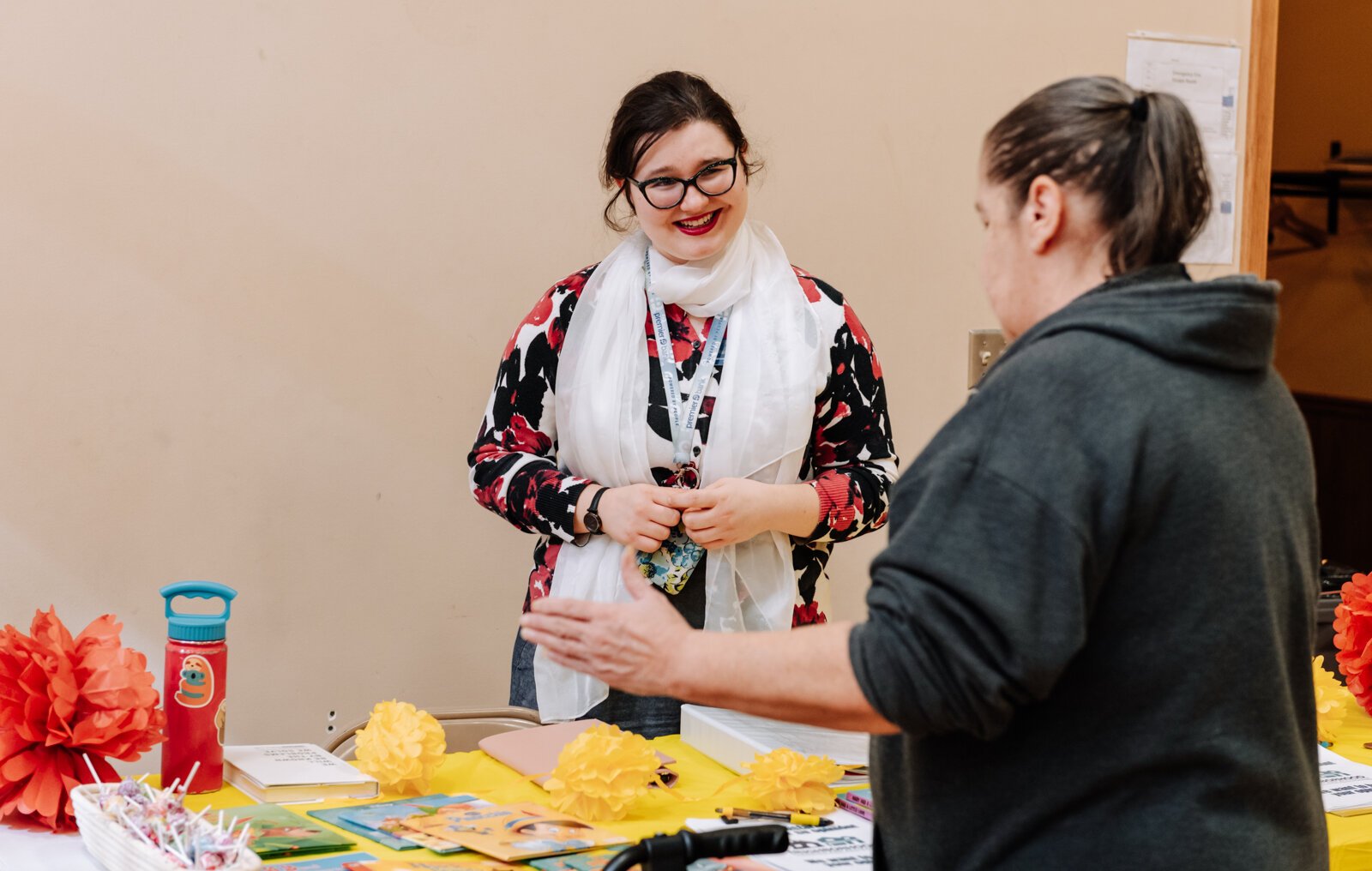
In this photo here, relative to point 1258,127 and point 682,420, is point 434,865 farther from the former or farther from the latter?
point 1258,127

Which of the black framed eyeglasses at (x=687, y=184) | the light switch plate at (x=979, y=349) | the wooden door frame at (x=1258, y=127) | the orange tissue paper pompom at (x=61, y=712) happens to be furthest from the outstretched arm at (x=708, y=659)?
the wooden door frame at (x=1258, y=127)

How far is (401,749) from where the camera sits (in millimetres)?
1718

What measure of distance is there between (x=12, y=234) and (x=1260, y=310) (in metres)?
2.44

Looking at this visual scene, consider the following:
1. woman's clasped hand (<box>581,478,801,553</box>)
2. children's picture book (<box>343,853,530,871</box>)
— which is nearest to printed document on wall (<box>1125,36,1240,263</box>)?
woman's clasped hand (<box>581,478,801,553</box>)

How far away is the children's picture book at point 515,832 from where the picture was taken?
153cm

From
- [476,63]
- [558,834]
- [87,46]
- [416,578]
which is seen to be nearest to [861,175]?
[476,63]

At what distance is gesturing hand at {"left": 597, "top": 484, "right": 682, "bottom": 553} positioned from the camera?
7.30ft

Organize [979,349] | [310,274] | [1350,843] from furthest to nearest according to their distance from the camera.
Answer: [979,349] < [310,274] < [1350,843]

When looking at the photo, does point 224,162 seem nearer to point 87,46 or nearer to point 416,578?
point 87,46

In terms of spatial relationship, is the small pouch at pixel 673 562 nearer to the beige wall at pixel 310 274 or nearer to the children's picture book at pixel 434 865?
the children's picture book at pixel 434 865

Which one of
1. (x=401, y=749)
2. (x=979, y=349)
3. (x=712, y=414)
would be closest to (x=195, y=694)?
(x=401, y=749)

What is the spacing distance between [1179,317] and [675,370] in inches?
52.7

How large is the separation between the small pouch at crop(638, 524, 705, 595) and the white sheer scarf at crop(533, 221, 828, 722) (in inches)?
1.5

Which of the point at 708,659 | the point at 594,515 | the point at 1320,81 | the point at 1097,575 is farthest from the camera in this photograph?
the point at 1320,81
